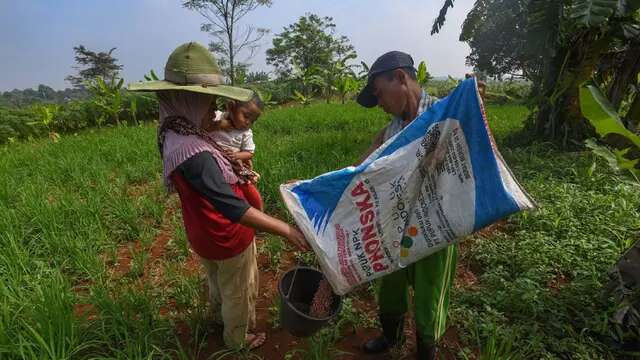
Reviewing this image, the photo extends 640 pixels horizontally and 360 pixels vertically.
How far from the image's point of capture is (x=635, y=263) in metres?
1.83

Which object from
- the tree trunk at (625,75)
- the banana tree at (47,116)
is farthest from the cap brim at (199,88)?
the banana tree at (47,116)

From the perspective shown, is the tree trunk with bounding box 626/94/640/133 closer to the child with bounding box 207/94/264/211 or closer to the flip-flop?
the child with bounding box 207/94/264/211

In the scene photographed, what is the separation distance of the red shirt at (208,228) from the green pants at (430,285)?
714 mm

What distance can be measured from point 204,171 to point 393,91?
81 centimetres

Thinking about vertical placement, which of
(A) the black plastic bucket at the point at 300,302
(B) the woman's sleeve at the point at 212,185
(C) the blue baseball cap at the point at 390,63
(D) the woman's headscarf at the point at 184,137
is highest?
(C) the blue baseball cap at the point at 390,63

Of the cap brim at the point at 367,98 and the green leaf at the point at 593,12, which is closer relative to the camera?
the cap brim at the point at 367,98

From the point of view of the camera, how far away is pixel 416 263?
1.55 m

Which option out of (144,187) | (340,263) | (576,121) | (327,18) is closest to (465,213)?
(340,263)

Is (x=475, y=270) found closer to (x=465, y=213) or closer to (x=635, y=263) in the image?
(x=635, y=263)

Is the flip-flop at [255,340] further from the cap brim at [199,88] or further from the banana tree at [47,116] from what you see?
the banana tree at [47,116]

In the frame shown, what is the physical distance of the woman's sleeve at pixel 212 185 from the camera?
138 cm

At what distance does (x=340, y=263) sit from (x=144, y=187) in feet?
11.4

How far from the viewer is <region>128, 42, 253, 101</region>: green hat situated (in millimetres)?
1426

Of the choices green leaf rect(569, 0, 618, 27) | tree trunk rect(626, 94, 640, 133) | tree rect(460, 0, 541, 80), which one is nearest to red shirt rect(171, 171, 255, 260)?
green leaf rect(569, 0, 618, 27)
